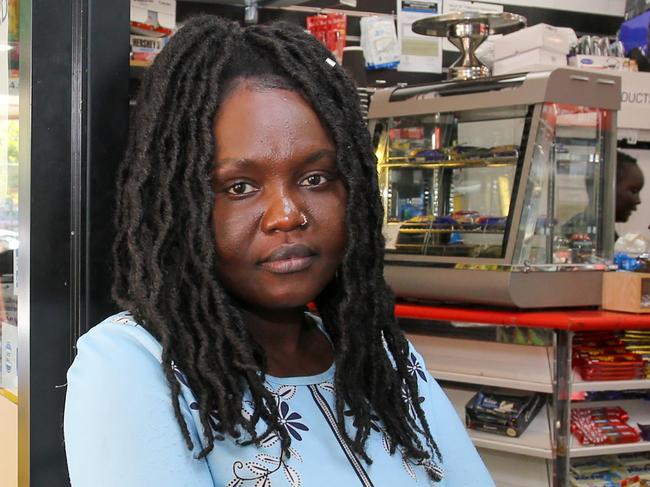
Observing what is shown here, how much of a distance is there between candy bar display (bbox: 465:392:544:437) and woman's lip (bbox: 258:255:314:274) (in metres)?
2.09

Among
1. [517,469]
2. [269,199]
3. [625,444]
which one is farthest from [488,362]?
[269,199]

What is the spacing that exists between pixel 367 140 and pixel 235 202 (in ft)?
0.78

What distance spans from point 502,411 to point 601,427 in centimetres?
36

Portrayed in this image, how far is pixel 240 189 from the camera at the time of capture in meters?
1.01

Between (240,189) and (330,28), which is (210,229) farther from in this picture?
(330,28)

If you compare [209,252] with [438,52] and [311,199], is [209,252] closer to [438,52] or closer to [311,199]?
[311,199]

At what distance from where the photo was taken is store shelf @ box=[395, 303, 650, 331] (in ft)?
9.30

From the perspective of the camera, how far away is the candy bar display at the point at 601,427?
2.90 meters

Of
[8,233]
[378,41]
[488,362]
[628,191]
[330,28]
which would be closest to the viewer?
[8,233]

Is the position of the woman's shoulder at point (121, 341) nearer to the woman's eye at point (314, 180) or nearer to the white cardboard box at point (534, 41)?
the woman's eye at point (314, 180)

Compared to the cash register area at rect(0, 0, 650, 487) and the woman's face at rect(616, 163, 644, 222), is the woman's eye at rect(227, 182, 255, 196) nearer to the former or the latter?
the cash register area at rect(0, 0, 650, 487)

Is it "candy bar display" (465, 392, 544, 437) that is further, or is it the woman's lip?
"candy bar display" (465, 392, 544, 437)

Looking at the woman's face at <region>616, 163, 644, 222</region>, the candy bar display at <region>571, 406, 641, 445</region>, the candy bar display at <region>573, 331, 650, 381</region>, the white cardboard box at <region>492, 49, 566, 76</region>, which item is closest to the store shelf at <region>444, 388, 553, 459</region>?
the candy bar display at <region>571, 406, 641, 445</region>

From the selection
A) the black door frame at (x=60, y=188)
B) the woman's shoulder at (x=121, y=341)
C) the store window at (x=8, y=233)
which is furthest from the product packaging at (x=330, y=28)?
the woman's shoulder at (x=121, y=341)
